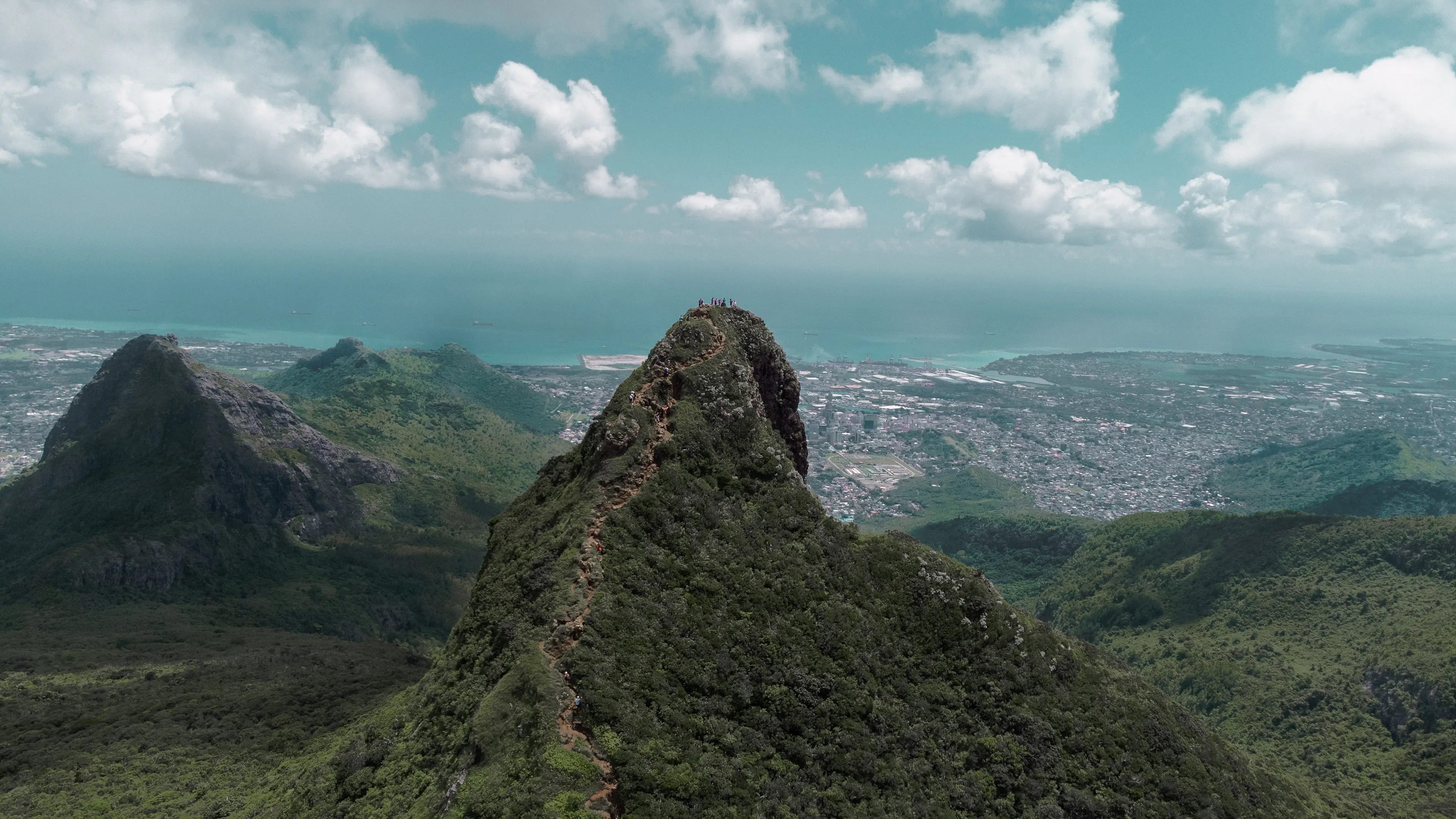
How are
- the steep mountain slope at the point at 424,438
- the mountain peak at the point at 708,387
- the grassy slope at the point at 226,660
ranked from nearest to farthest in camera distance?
the mountain peak at the point at 708,387
the grassy slope at the point at 226,660
the steep mountain slope at the point at 424,438

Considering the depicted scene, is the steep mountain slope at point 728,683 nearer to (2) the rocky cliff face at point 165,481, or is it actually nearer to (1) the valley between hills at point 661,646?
(1) the valley between hills at point 661,646

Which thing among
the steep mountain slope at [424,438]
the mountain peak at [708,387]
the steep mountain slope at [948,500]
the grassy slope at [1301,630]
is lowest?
the steep mountain slope at [948,500]

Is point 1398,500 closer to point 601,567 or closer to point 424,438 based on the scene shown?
point 601,567

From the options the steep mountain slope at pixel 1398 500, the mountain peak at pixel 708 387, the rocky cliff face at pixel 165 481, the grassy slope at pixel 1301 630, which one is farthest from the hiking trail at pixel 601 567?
the steep mountain slope at pixel 1398 500

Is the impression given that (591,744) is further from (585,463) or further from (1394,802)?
(1394,802)

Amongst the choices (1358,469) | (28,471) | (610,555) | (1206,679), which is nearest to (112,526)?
(28,471)

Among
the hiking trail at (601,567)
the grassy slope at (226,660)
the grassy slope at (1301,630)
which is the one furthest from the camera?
the grassy slope at (1301,630)
